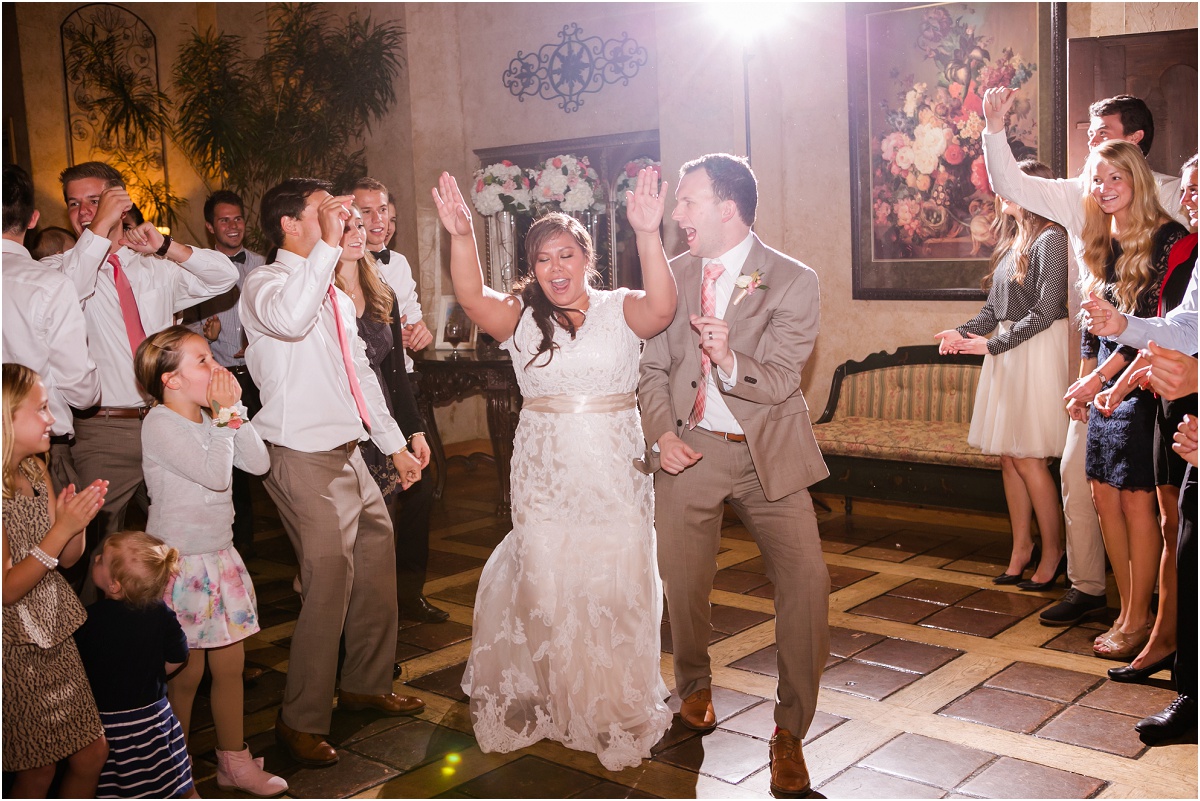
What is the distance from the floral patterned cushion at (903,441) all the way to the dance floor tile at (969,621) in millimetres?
1086

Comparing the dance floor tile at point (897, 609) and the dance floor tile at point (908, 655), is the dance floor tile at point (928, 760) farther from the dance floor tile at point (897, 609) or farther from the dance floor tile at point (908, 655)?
the dance floor tile at point (897, 609)

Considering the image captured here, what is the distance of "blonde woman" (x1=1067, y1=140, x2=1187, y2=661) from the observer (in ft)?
12.6

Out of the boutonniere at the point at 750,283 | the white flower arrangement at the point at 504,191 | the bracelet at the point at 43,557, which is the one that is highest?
the white flower arrangement at the point at 504,191

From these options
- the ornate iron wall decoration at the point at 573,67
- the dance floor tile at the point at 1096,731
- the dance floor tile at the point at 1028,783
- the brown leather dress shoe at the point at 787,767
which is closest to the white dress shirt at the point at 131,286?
the brown leather dress shoe at the point at 787,767

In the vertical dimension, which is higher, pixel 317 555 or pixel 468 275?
pixel 468 275

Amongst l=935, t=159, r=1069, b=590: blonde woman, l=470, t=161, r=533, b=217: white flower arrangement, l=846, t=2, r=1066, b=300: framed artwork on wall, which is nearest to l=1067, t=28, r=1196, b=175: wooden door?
l=935, t=159, r=1069, b=590: blonde woman

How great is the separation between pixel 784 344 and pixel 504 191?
4332mm

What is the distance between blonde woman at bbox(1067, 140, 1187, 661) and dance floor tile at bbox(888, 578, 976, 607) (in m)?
0.80

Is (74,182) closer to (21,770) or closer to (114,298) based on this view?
(114,298)

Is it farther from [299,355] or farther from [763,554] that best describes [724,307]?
[299,355]

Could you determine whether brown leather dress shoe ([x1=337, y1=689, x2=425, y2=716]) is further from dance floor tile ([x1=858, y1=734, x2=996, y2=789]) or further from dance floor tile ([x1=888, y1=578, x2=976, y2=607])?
dance floor tile ([x1=888, y1=578, x2=976, y2=607])

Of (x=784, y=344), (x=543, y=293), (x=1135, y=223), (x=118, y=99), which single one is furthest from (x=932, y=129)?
(x=118, y=99)

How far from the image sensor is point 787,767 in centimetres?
312

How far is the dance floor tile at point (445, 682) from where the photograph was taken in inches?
156
